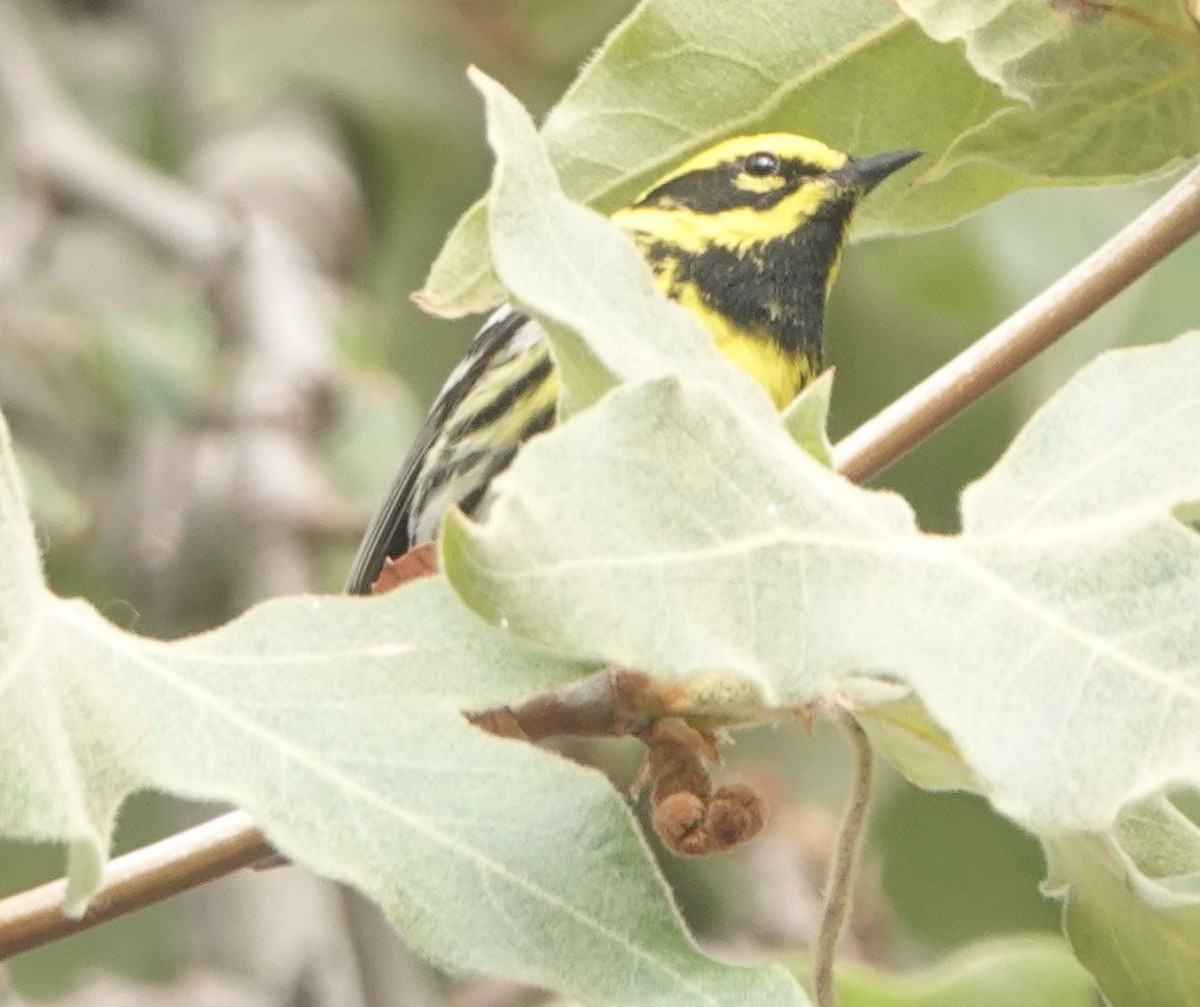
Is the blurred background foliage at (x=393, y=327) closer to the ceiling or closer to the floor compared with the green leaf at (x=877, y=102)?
closer to the floor

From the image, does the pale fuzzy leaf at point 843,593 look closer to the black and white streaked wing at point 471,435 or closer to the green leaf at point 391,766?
the green leaf at point 391,766

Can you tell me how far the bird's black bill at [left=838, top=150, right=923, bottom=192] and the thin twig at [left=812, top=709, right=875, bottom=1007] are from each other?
0.30m

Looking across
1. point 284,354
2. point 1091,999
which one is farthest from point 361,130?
point 1091,999

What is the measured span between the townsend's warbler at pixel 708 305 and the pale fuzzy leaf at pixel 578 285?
790 mm

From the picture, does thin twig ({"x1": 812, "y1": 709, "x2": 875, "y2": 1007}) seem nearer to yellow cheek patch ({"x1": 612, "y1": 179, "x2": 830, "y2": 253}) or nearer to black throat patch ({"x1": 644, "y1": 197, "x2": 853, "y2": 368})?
black throat patch ({"x1": 644, "y1": 197, "x2": 853, "y2": 368})

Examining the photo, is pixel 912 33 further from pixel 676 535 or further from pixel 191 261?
pixel 191 261

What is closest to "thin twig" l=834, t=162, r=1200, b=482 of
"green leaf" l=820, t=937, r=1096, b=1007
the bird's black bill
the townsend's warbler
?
the bird's black bill

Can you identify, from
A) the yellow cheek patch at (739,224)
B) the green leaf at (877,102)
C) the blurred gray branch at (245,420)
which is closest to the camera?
the green leaf at (877,102)

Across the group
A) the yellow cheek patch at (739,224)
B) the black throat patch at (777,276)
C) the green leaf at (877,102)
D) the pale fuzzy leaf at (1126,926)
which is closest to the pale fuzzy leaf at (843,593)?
the pale fuzzy leaf at (1126,926)

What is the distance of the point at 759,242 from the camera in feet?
5.29

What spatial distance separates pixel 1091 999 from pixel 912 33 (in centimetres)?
60

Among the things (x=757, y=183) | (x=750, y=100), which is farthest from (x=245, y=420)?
(x=750, y=100)

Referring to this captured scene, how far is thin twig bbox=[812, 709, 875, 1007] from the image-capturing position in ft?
2.18

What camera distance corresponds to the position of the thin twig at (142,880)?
23.5 inches
